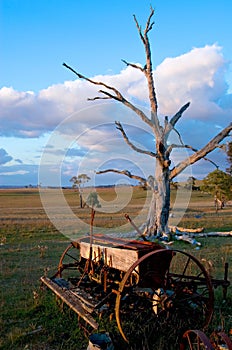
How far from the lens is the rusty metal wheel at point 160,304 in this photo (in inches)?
198

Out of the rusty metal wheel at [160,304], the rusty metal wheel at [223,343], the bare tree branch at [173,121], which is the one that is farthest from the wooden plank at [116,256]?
the bare tree branch at [173,121]

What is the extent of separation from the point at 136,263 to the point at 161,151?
1146 cm

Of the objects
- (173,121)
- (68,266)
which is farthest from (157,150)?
(68,266)

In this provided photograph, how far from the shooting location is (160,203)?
16.1 meters

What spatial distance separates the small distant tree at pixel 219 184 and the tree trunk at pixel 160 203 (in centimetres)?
1957

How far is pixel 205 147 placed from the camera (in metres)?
15.1

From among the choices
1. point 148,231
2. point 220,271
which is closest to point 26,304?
point 220,271

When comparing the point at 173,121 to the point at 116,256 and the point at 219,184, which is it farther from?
the point at 219,184

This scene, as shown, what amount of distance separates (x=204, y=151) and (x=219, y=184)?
21.2 m

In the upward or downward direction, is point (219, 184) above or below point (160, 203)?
above

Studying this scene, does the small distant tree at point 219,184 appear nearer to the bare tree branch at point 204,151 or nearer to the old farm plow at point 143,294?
the bare tree branch at point 204,151

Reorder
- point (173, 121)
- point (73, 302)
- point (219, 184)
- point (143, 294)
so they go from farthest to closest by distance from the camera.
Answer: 1. point (219, 184)
2. point (173, 121)
3. point (143, 294)
4. point (73, 302)

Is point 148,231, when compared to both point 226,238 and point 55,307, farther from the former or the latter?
point 55,307

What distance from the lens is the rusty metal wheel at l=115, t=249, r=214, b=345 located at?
5.03m
